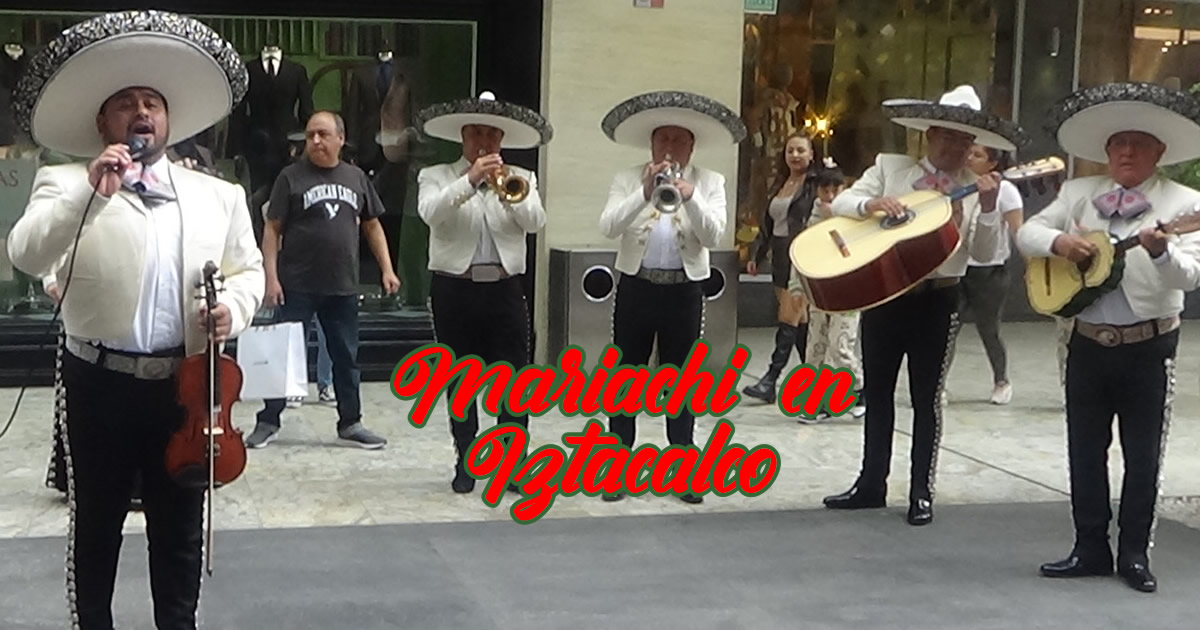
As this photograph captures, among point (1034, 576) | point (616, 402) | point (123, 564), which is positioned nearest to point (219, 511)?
point (123, 564)

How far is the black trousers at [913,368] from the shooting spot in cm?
661

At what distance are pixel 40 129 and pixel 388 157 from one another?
20.6 feet

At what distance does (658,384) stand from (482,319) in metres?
0.86

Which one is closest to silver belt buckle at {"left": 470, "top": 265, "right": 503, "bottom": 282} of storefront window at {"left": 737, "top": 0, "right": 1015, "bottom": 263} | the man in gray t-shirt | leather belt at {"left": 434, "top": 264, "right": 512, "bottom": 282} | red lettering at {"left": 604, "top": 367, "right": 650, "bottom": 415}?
leather belt at {"left": 434, "top": 264, "right": 512, "bottom": 282}

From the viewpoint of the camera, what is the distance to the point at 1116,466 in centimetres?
798

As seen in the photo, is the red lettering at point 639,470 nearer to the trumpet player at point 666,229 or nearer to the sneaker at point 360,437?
the trumpet player at point 666,229

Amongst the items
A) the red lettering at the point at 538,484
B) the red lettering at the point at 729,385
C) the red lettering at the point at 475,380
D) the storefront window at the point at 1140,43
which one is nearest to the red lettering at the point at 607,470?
the red lettering at the point at 538,484

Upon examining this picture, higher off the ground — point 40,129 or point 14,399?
point 40,129

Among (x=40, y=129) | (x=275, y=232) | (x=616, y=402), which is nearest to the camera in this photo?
(x=40, y=129)

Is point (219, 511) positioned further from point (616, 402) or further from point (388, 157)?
point (388, 157)

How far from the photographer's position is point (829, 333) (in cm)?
895

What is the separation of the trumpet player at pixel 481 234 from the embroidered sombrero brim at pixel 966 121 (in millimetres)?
1650

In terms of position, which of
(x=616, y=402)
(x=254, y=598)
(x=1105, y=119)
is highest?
(x=1105, y=119)

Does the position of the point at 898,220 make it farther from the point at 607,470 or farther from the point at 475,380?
the point at 475,380
